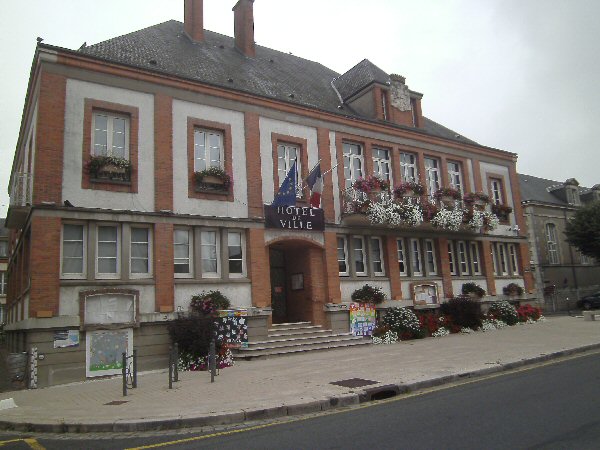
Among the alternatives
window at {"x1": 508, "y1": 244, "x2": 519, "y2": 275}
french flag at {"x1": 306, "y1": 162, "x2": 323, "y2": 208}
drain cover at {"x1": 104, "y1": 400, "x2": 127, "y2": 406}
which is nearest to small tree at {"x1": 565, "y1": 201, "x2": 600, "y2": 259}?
window at {"x1": 508, "y1": 244, "x2": 519, "y2": 275}

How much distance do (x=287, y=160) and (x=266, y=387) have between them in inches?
414

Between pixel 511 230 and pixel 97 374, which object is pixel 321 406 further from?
pixel 511 230

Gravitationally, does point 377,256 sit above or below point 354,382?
above

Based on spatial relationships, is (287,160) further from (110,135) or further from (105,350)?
(105,350)

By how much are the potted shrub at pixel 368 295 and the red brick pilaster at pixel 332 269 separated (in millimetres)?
787

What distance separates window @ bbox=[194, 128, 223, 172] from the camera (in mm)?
16359

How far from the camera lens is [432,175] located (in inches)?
923

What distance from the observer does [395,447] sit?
552cm

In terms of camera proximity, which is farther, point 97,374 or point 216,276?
point 216,276

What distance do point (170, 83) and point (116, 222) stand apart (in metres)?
4.96

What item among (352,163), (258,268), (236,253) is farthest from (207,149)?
(352,163)

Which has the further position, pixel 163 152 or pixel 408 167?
pixel 408 167

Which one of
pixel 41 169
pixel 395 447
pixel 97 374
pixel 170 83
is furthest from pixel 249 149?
pixel 395 447

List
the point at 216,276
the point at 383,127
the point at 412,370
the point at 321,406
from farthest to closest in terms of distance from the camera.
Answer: the point at 383,127
the point at 216,276
the point at 412,370
the point at 321,406
